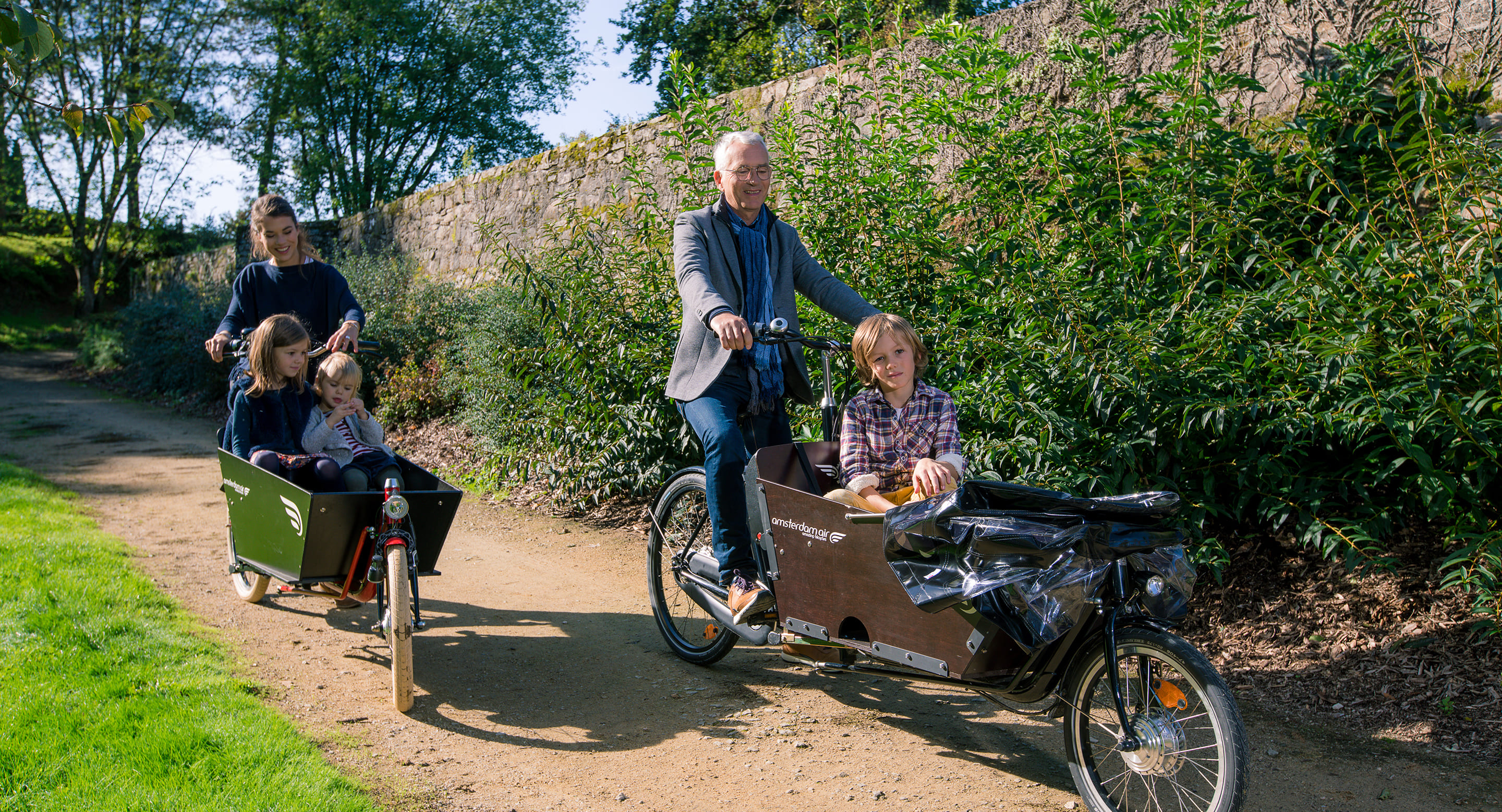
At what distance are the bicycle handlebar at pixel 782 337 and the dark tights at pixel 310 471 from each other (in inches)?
77.3

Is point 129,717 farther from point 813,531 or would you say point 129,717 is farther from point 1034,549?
point 1034,549

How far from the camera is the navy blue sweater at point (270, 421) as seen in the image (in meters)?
4.31

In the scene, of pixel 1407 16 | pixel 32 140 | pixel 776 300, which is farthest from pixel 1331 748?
pixel 32 140

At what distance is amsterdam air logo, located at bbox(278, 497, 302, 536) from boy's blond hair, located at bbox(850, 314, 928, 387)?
7.47 feet

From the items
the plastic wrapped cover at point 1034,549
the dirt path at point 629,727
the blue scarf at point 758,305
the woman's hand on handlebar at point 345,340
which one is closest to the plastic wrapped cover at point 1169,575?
the plastic wrapped cover at point 1034,549

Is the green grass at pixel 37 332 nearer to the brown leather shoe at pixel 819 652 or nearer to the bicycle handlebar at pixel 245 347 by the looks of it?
the bicycle handlebar at pixel 245 347

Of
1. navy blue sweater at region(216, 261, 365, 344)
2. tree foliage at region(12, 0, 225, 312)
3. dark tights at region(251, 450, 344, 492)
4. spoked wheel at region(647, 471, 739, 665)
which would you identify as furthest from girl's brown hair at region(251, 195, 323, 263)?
tree foliage at region(12, 0, 225, 312)

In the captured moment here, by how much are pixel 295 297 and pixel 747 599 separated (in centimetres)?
302

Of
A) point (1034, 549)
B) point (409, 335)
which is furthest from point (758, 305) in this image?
point (409, 335)

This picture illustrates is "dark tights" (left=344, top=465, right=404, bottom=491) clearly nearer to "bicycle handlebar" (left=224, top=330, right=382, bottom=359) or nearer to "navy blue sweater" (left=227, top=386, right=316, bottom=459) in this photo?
"navy blue sweater" (left=227, top=386, right=316, bottom=459)

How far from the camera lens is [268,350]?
4406 millimetres

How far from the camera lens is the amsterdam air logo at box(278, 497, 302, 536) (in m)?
3.87

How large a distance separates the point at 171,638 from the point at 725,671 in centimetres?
245

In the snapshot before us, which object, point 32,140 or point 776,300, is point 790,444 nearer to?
point 776,300
